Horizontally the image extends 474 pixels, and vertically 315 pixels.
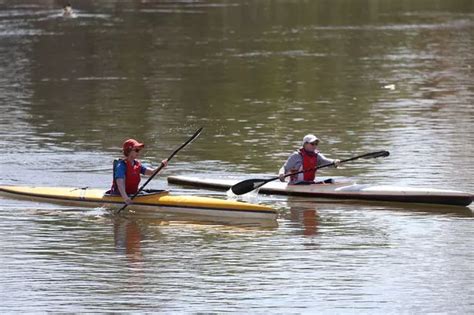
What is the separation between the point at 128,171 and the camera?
24.5m

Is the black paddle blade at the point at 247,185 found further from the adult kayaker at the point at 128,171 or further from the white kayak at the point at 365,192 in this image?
the adult kayaker at the point at 128,171

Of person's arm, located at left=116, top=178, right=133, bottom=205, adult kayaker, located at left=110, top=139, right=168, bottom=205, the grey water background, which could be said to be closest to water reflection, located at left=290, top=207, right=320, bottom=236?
the grey water background

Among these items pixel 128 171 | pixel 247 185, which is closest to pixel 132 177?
pixel 128 171

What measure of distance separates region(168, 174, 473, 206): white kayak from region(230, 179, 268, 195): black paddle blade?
1.13 ft

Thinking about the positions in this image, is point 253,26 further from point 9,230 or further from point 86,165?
point 9,230

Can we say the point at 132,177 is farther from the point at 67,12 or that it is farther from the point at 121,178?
the point at 67,12

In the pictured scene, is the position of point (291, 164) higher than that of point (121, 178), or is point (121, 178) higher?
point (121, 178)

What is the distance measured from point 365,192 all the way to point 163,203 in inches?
146

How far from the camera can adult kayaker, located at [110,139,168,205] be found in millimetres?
24234

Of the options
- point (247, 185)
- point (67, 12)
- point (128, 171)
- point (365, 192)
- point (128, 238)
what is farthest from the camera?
point (67, 12)

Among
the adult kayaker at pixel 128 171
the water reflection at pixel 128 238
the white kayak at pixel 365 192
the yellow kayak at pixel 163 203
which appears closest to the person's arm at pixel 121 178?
the adult kayaker at pixel 128 171

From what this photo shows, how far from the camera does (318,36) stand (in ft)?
237

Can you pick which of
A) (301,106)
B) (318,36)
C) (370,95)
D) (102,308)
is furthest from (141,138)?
(318,36)

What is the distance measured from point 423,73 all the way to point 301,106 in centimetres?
1089
